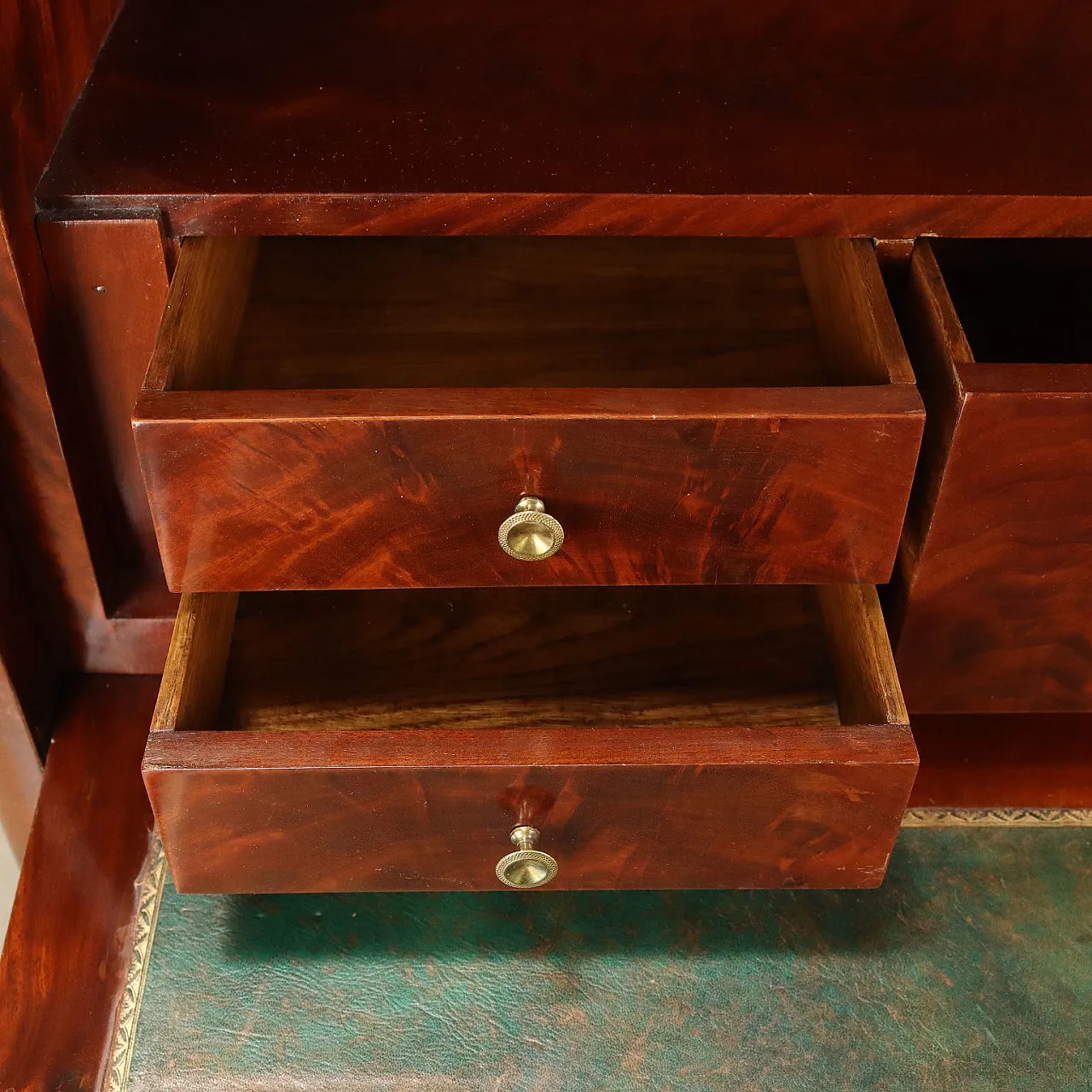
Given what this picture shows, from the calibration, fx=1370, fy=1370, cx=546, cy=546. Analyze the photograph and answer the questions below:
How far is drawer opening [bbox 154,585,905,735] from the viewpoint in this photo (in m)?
0.84

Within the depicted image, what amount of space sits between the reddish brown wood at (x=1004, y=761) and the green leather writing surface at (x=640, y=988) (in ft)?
0.15

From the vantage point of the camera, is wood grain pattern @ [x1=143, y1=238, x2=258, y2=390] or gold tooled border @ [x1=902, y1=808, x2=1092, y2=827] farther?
gold tooled border @ [x1=902, y1=808, x2=1092, y2=827]

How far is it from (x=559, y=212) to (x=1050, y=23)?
0.37 meters

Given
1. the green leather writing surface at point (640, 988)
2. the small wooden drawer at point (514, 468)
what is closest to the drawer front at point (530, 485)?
the small wooden drawer at point (514, 468)

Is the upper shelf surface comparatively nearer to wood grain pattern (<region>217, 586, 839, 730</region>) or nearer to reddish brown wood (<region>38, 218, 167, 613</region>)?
reddish brown wood (<region>38, 218, 167, 613</region>)

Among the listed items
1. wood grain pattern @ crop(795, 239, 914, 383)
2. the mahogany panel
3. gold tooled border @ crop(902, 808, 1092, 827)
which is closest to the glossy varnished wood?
the mahogany panel

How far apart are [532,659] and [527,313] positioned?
23cm

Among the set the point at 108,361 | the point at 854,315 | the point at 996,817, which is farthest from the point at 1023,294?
the point at 108,361

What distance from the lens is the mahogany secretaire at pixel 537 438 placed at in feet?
2.20

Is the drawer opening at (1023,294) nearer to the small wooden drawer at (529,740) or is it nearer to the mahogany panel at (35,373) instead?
the small wooden drawer at (529,740)

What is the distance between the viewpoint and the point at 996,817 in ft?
2.91

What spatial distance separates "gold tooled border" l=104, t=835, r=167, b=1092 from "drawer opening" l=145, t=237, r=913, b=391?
304mm

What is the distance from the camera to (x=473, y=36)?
2.74 feet

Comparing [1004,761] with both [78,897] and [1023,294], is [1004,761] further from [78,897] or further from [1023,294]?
[78,897]
